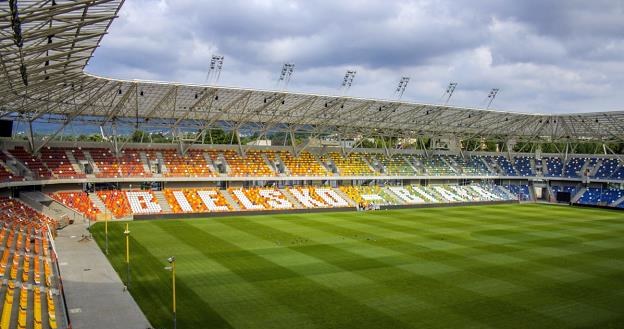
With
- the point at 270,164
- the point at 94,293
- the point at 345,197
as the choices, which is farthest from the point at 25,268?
the point at 345,197

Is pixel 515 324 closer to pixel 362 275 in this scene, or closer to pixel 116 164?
pixel 362 275

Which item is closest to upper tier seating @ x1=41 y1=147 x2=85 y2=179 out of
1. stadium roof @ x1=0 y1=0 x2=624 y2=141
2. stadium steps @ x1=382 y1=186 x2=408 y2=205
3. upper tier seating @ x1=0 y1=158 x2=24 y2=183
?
stadium roof @ x1=0 y1=0 x2=624 y2=141

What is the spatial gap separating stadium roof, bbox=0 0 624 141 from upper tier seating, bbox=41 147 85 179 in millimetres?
3935

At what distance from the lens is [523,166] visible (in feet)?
239

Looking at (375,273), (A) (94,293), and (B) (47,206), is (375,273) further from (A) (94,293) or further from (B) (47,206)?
(B) (47,206)

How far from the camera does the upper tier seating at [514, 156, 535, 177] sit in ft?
234

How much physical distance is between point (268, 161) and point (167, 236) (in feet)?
82.1

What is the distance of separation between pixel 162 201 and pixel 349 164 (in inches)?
973

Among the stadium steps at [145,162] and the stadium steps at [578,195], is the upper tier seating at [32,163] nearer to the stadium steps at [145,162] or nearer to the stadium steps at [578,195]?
the stadium steps at [145,162]

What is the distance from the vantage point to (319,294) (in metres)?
21.7

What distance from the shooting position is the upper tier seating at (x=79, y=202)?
139ft

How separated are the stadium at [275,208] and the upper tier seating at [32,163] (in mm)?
187

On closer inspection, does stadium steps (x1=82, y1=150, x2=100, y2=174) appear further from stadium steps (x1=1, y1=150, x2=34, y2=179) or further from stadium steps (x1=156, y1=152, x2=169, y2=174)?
stadium steps (x1=1, y1=150, x2=34, y2=179)

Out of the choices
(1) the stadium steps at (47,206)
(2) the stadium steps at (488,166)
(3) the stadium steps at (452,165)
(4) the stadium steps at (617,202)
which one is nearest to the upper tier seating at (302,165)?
(3) the stadium steps at (452,165)
